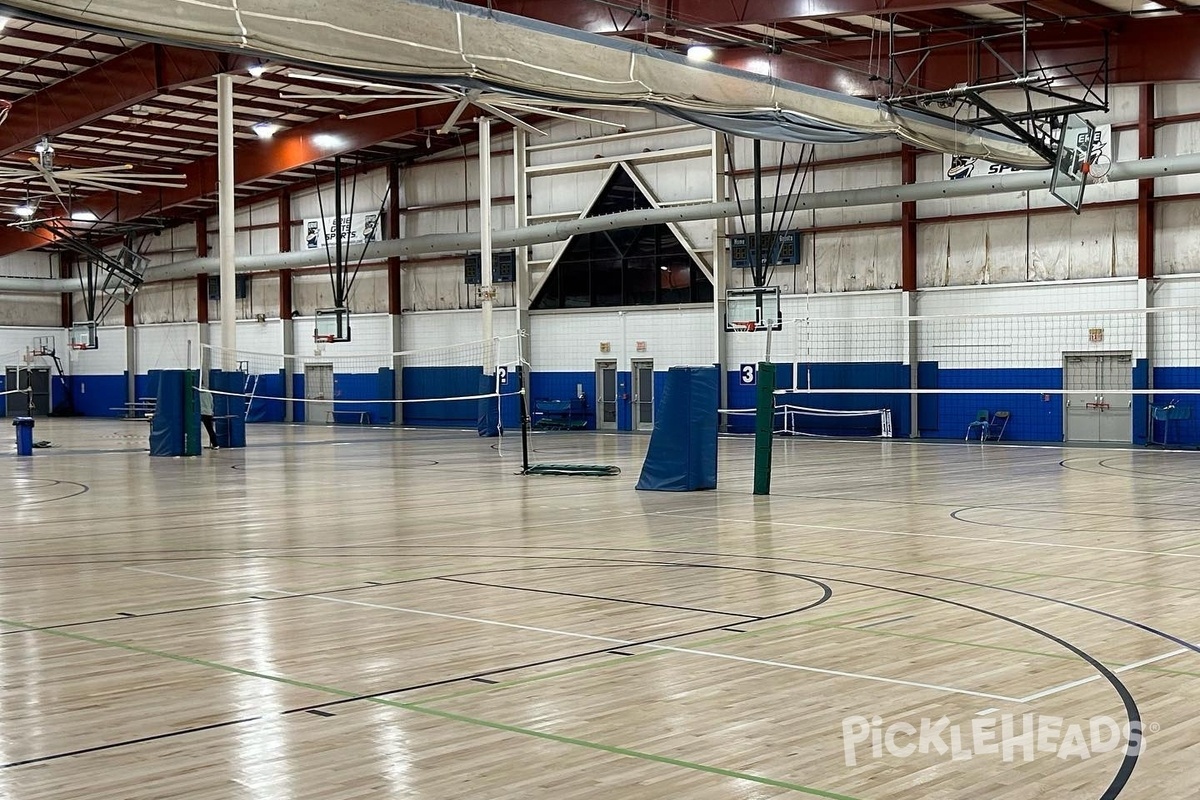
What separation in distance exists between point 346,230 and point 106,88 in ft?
42.1

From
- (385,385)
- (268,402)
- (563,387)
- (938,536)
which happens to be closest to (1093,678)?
(938,536)

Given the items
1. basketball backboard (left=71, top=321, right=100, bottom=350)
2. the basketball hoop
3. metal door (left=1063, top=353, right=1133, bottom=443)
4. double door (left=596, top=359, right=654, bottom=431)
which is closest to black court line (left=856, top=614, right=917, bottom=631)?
the basketball hoop

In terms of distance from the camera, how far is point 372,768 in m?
4.60

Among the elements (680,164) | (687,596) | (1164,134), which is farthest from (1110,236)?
(687,596)

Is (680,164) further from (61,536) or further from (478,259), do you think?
(61,536)

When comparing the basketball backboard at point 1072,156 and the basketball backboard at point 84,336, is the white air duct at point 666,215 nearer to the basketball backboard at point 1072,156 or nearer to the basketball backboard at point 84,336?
the basketball backboard at point 1072,156

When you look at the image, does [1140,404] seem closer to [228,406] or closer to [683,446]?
[683,446]

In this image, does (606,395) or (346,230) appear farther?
(346,230)

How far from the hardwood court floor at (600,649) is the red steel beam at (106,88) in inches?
540

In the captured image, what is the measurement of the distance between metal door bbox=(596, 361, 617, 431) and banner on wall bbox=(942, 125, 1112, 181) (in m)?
10.9

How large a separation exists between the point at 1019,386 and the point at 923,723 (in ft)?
79.3

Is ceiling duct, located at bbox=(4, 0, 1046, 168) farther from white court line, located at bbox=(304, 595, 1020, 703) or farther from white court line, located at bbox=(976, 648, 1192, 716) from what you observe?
white court line, located at bbox=(976, 648, 1192, 716)

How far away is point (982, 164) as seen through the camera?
28.0 meters

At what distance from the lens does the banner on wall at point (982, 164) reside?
85.1 ft
